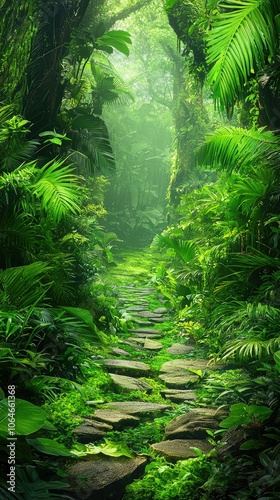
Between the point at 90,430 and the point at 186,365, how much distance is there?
1.79 metres

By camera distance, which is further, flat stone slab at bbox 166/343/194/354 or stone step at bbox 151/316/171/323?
stone step at bbox 151/316/171/323

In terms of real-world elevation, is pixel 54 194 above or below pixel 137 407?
above

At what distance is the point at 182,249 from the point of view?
293 inches

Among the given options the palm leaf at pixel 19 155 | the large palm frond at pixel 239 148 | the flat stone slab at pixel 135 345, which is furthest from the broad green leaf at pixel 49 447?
the large palm frond at pixel 239 148

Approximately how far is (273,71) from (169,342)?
3.08 meters

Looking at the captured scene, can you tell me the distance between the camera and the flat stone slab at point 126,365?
15.7 feet

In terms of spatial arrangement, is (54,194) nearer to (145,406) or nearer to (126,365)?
(126,365)

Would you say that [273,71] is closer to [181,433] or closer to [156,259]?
[181,433]

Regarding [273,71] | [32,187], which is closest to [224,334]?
[32,187]

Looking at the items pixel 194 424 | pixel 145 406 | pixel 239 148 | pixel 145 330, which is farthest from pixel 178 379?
pixel 239 148

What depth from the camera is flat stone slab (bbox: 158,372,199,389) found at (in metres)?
4.47

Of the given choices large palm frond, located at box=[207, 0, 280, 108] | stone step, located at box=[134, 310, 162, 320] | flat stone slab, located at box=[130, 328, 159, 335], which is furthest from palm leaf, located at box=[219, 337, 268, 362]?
stone step, located at box=[134, 310, 162, 320]

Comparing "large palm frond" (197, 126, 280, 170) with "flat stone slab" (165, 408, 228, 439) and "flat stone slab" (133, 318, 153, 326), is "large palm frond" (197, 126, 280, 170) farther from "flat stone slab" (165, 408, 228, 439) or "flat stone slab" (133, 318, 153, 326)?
"flat stone slab" (165, 408, 228, 439)

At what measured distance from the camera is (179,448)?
3234 mm
